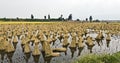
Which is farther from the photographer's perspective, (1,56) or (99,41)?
(99,41)

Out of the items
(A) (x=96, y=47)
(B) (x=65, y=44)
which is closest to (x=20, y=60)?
(B) (x=65, y=44)

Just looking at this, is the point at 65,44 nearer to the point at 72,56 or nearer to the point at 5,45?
the point at 72,56

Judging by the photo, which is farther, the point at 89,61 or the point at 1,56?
the point at 1,56

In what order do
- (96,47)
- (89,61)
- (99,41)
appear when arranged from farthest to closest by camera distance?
1. (99,41)
2. (96,47)
3. (89,61)

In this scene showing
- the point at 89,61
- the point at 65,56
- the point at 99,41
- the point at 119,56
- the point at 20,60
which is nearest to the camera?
the point at 89,61

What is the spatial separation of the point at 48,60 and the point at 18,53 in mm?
8238

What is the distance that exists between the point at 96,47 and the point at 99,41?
17.5ft

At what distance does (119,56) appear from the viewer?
95.8 feet

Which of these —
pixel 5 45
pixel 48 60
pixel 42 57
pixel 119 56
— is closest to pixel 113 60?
pixel 119 56

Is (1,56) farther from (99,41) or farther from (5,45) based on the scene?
(99,41)

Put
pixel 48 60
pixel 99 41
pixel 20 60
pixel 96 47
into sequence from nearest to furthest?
pixel 48 60 → pixel 20 60 → pixel 96 47 → pixel 99 41

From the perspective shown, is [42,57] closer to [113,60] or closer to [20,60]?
[20,60]

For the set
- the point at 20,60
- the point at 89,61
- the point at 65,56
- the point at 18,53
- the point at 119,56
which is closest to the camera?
the point at 89,61

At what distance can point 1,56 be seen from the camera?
3634cm
